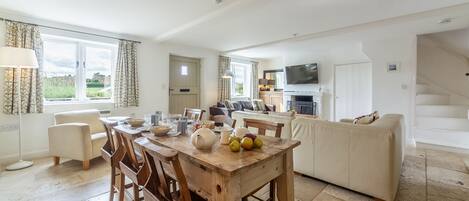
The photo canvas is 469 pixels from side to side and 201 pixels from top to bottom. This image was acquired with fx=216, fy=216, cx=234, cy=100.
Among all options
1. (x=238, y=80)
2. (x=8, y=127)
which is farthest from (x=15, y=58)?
(x=238, y=80)

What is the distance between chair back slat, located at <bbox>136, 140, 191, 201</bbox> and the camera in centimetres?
103

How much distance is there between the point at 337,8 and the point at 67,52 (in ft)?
15.1

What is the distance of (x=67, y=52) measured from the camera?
395 centimetres

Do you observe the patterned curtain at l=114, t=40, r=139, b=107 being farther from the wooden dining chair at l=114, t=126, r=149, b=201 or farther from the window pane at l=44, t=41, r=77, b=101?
the wooden dining chair at l=114, t=126, r=149, b=201

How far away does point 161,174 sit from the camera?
1.22 meters

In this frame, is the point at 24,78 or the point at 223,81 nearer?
the point at 24,78

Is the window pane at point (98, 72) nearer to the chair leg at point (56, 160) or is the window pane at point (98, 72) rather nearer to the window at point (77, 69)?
the window at point (77, 69)

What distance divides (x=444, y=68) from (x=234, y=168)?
630 centimetres

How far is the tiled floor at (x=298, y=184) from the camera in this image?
223 cm

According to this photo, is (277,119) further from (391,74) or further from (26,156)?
(26,156)

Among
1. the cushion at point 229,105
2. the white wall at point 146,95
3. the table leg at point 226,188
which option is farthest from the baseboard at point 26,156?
the table leg at point 226,188

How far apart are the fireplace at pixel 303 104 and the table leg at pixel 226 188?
5.86 metres

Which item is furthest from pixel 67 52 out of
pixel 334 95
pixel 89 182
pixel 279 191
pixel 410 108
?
pixel 410 108

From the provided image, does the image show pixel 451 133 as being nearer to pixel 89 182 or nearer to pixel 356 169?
pixel 356 169
